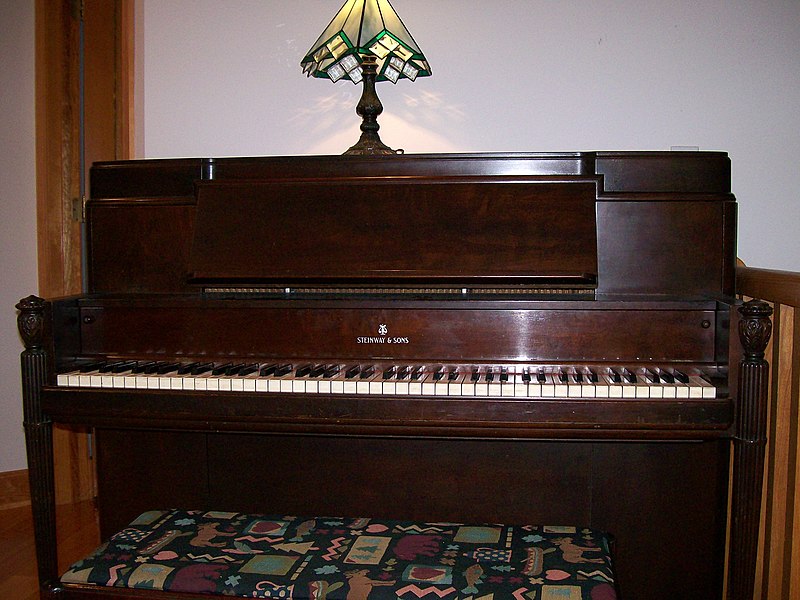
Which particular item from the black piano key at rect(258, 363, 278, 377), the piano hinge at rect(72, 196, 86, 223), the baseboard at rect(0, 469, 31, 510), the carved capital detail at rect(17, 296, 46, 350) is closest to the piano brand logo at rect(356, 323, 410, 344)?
the black piano key at rect(258, 363, 278, 377)

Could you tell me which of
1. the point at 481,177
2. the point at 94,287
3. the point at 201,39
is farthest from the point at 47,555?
the point at 201,39

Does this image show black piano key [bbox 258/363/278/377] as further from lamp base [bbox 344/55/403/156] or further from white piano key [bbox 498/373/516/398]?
lamp base [bbox 344/55/403/156]

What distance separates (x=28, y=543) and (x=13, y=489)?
0.42 m

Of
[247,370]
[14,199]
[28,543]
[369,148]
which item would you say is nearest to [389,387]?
[247,370]

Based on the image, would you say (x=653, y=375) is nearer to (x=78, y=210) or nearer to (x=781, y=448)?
(x=781, y=448)

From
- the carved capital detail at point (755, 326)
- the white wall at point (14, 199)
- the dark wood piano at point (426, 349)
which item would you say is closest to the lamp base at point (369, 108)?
the dark wood piano at point (426, 349)

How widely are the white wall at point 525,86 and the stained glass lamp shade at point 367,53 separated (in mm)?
462

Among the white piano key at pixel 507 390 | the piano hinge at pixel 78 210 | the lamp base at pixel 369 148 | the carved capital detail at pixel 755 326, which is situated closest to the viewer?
the carved capital detail at pixel 755 326

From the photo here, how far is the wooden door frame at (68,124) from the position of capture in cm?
313

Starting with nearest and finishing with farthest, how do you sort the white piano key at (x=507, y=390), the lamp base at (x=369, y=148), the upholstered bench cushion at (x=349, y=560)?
the upholstered bench cushion at (x=349, y=560)
the white piano key at (x=507, y=390)
the lamp base at (x=369, y=148)

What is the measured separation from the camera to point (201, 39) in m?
2.99

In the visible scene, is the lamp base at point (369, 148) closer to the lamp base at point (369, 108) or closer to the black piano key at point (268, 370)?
the lamp base at point (369, 108)

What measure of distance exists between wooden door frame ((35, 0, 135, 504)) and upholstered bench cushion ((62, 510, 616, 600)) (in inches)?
69.7

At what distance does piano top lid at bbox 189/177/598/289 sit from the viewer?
77.2 inches
